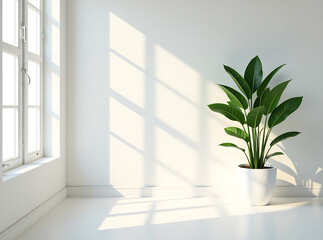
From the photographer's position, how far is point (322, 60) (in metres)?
3.84

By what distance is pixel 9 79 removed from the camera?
9.25ft

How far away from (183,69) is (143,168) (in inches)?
42.2

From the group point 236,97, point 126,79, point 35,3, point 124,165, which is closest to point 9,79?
point 35,3

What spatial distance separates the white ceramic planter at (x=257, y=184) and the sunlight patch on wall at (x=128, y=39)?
1.49 metres

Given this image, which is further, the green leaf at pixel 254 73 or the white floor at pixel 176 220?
the green leaf at pixel 254 73

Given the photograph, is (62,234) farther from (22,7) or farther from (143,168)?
(22,7)

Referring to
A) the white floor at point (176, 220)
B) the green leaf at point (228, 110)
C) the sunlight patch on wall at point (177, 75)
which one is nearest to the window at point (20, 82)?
the white floor at point (176, 220)

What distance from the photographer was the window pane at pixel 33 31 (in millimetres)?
3320

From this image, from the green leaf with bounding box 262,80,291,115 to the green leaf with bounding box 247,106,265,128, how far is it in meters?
0.15

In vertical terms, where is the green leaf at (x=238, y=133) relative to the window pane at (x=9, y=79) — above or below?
below

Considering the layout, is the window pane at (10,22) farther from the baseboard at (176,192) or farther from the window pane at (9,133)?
the baseboard at (176,192)

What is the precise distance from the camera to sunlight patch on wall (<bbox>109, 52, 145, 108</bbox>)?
12.6ft

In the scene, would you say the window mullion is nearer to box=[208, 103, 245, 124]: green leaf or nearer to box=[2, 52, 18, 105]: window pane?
box=[2, 52, 18, 105]: window pane

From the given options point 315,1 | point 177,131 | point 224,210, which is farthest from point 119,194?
point 315,1
